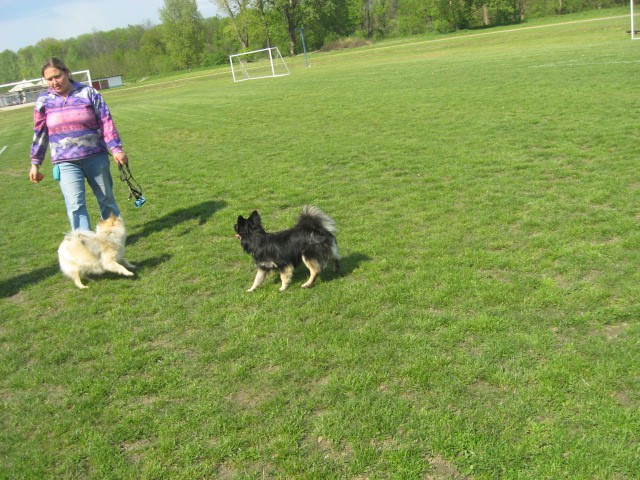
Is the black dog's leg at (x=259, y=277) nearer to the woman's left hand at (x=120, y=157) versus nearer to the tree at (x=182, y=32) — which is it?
the woman's left hand at (x=120, y=157)

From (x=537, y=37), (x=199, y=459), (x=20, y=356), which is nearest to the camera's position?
(x=199, y=459)

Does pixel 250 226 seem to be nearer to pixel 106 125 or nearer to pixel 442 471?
pixel 106 125

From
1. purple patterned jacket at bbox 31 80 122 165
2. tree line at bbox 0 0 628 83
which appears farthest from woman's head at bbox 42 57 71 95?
tree line at bbox 0 0 628 83

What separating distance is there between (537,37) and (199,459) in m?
40.6

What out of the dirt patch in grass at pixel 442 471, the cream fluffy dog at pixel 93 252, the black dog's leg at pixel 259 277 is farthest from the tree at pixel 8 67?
the dirt patch in grass at pixel 442 471

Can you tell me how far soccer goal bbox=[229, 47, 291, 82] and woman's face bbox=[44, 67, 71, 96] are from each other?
31.6m

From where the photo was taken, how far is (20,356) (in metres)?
4.26

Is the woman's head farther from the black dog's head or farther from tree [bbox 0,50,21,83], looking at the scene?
tree [bbox 0,50,21,83]

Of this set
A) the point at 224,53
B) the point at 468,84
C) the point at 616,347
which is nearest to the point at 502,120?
the point at 468,84

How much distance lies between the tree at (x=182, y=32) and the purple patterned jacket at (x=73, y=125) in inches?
3137

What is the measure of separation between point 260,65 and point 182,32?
152 ft

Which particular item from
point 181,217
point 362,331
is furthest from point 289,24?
point 362,331

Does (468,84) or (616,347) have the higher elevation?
(468,84)

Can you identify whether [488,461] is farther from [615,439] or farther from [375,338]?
[375,338]
